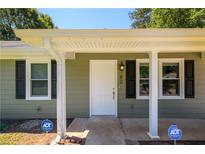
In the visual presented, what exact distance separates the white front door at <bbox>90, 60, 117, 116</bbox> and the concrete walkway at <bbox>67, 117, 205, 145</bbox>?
488 millimetres

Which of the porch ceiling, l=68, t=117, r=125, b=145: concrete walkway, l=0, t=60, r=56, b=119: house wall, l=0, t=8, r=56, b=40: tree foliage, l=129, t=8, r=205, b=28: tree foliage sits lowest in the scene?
l=68, t=117, r=125, b=145: concrete walkway

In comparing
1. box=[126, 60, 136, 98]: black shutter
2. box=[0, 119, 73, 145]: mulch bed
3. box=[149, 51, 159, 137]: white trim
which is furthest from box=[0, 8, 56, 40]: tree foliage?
box=[149, 51, 159, 137]: white trim

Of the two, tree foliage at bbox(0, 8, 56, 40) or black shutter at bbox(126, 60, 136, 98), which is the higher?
tree foliage at bbox(0, 8, 56, 40)

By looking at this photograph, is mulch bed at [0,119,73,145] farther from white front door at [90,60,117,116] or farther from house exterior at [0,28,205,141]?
white front door at [90,60,117,116]

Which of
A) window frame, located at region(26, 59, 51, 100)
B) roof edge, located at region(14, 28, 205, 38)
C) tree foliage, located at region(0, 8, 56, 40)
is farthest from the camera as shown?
tree foliage, located at region(0, 8, 56, 40)

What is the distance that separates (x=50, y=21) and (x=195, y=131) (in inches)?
1022

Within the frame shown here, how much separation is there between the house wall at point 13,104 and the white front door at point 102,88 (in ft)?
5.11

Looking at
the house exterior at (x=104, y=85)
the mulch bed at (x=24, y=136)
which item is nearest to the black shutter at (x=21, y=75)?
the house exterior at (x=104, y=85)

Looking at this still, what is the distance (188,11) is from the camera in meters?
21.6

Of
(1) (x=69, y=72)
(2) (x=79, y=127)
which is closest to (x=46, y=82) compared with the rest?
(1) (x=69, y=72)

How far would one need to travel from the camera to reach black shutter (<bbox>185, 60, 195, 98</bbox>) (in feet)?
32.2

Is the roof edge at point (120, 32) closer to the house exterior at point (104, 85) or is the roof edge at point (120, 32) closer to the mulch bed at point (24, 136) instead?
the mulch bed at point (24, 136)

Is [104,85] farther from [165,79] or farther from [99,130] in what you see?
→ [99,130]
